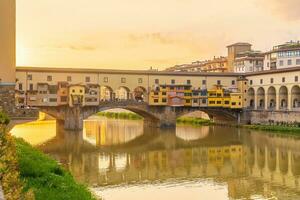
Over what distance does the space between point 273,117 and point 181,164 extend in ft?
92.5

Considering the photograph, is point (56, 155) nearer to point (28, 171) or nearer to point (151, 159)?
point (151, 159)

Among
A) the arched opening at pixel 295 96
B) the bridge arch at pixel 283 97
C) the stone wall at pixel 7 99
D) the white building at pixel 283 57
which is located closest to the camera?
the stone wall at pixel 7 99

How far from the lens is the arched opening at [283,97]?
52744mm

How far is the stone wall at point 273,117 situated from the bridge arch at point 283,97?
1961mm

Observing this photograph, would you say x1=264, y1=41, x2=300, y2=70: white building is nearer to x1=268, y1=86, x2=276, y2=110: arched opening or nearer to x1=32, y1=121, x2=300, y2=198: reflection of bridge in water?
x1=268, y1=86, x2=276, y2=110: arched opening

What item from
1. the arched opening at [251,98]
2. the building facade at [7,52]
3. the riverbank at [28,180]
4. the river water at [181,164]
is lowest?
the river water at [181,164]

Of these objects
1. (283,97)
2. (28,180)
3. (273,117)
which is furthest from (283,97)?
(28,180)

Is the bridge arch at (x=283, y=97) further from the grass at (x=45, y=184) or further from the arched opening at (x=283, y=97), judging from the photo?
the grass at (x=45, y=184)

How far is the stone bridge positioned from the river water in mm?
3648

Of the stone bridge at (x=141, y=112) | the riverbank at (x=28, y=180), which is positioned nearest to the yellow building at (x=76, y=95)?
the stone bridge at (x=141, y=112)

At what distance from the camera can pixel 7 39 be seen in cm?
1527

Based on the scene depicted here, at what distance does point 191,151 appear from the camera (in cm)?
3262

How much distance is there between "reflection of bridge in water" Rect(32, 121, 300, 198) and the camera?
880 inches

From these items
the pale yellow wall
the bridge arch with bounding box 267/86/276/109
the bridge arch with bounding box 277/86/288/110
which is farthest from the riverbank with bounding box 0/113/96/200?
the bridge arch with bounding box 267/86/276/109
